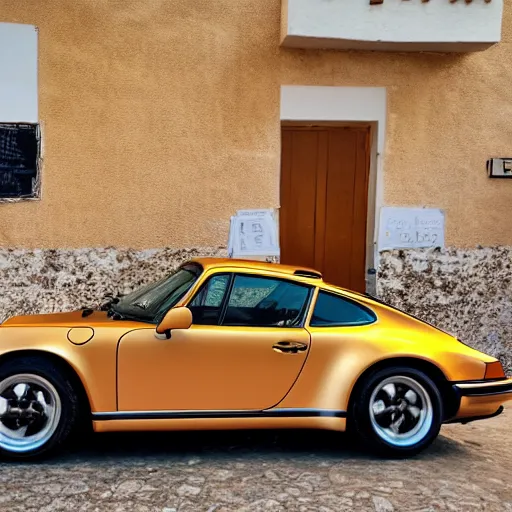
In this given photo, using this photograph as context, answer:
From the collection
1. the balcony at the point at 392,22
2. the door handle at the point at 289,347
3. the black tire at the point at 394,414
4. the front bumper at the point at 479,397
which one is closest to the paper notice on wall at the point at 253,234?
the balcony at the point at 392,22

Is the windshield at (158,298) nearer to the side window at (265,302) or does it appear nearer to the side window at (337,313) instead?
the side window at (265,302)

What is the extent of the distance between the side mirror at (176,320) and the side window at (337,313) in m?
0.88

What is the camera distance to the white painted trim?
25.6ft

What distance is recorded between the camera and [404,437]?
16.0 feet

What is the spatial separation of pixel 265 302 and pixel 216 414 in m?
0.82

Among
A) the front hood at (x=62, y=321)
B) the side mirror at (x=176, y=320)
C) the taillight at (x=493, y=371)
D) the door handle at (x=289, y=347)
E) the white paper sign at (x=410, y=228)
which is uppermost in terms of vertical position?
the white paper sign at (x=410, y=228)

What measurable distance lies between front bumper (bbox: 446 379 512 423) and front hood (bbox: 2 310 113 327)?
2.44m

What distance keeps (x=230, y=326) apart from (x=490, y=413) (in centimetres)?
197

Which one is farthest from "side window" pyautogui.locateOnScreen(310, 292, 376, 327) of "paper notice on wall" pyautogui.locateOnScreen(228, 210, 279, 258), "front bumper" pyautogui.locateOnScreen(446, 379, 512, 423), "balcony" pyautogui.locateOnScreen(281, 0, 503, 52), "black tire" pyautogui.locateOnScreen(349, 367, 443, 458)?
"balcony" pyautogui.locateOnScreen(281, 0, 503, 52)

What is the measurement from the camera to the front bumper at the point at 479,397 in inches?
192

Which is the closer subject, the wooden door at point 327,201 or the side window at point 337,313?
the side window at point 337,313

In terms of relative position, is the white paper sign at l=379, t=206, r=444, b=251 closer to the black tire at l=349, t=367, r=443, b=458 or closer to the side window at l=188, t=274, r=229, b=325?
the black tire at l=349, t=367, r=443, b=458

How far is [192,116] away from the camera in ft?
25.2

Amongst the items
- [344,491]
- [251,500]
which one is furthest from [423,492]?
[251,500]
